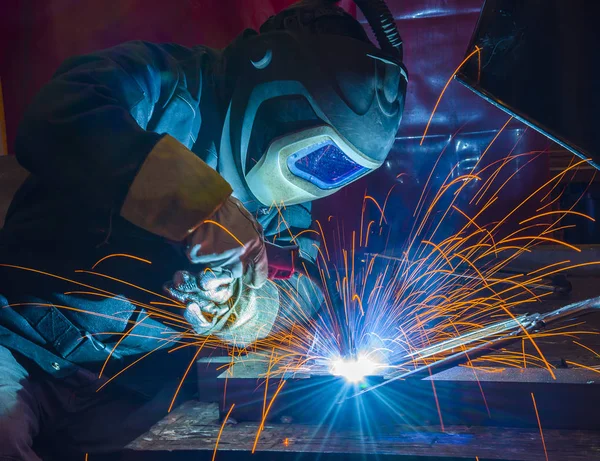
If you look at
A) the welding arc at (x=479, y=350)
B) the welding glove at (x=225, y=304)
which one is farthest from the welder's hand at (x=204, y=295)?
the welding arc at (x=479, y=350)

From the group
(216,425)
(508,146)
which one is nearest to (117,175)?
(216,425)

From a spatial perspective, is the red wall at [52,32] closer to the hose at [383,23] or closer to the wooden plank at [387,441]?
the hose at [383,23]

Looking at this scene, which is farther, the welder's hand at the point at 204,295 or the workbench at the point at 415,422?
the welder's hand at the point at 204,295

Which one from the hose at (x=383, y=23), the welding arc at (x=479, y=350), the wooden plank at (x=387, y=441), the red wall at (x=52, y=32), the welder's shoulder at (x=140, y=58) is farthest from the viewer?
the red wall at (x=52, y=32)

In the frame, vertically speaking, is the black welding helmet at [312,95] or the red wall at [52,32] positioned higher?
the red wall at [52,32]

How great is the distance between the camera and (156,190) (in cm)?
121

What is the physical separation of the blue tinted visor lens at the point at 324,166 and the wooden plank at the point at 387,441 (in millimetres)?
870

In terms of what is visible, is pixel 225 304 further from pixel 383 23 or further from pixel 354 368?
pixel 383 23

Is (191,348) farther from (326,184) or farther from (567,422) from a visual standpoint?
(567,422)

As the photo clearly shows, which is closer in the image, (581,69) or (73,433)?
(581,69)

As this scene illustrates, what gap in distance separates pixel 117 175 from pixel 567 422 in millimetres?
1280

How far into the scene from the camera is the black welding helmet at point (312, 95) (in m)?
1.54

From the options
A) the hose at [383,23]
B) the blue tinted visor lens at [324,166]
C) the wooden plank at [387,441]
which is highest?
the hose at [383,23]

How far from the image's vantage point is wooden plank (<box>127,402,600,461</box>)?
1.03m
